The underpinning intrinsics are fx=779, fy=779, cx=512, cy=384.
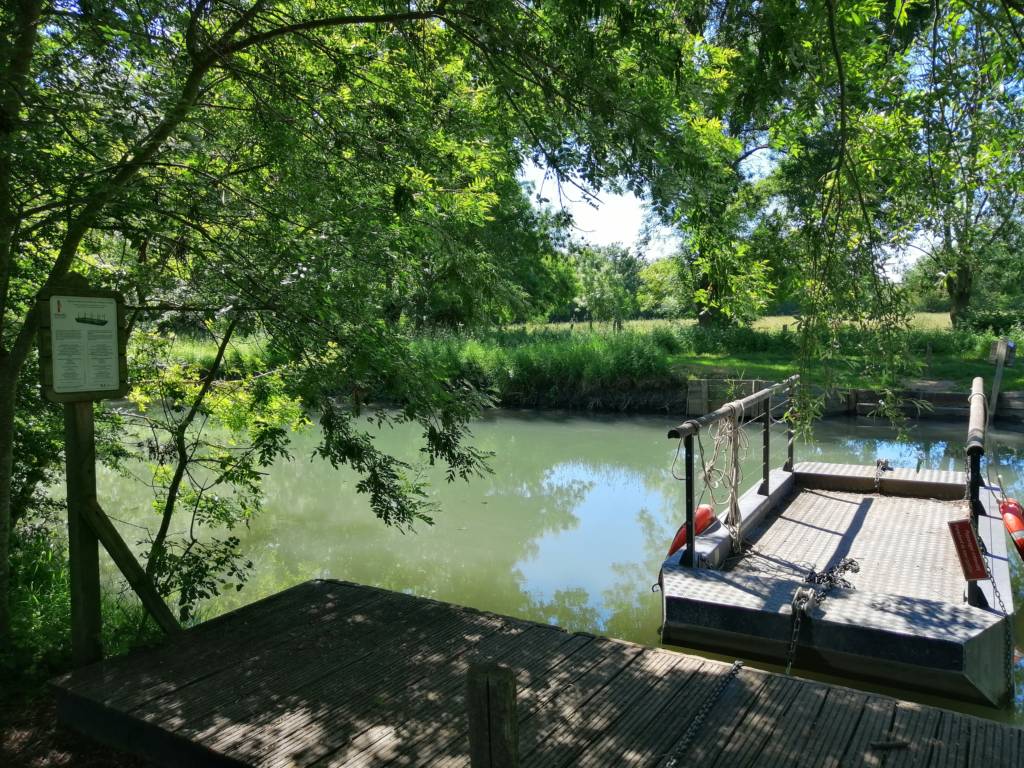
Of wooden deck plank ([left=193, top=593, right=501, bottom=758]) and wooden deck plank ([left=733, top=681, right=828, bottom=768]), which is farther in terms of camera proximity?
wooden deck plank ([left=193, top=593, right=501, bottom=758])

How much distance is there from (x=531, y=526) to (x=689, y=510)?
15.9 ft

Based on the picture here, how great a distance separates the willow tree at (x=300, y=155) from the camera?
3.57 meters

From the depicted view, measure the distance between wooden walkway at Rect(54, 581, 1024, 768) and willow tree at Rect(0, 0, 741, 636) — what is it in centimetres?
89

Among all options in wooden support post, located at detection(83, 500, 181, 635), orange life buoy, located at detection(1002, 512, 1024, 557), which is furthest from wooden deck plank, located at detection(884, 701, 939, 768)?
wooden support post, located at detection(83, 500, 181, 635)

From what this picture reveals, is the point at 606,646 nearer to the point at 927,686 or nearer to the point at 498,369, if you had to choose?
the point at 927,686

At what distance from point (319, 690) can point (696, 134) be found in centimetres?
368

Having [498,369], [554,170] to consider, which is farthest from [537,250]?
[498,369]

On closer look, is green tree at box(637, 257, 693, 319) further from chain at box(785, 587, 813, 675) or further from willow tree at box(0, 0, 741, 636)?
chain at box(785, 587, 813, 675)

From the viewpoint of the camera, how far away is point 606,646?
3.92 m

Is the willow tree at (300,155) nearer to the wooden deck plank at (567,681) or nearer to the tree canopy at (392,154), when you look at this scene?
the tree canopy at (392,154)

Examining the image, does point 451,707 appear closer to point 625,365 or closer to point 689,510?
point 689,510

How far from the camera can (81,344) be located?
3.54m

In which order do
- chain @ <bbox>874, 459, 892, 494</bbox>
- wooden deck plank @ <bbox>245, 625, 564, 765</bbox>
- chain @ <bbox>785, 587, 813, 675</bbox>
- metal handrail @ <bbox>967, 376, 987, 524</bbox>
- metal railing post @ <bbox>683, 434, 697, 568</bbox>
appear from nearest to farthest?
wooden deck plank @ <bbox>245, 625, 564, 765</bbox>, chain @ <bbox>785, 587, 813, 675</bbox>, metal railing post @ <bbox>683, 434, 697, 568</bbox>, metal handrail @ <bbox>967, 376, 987, 524</bbox>, chain @ <bbox>874, 459, 892, 494</bbox>

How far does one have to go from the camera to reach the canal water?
7078 mm
